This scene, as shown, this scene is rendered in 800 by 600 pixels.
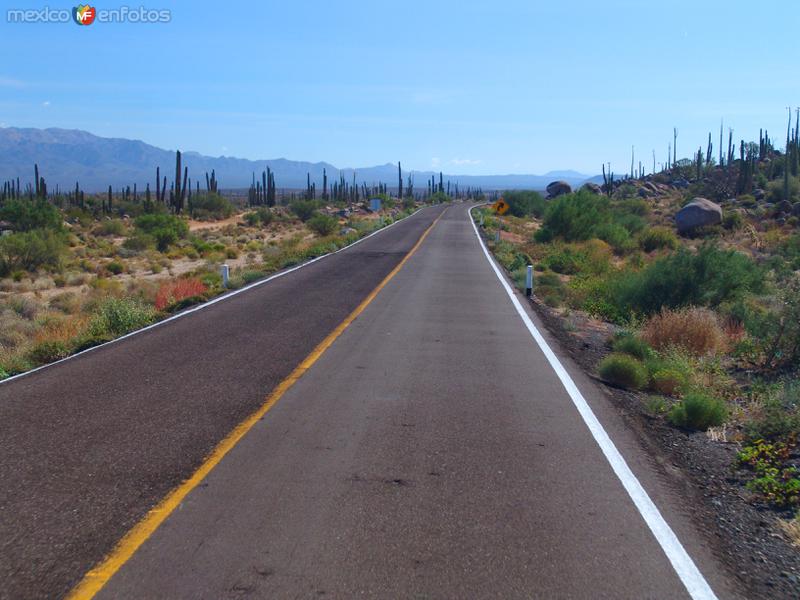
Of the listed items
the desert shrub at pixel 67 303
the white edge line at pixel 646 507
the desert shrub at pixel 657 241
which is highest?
the white edge line at pixel 646 507

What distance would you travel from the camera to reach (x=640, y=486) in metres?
6.88

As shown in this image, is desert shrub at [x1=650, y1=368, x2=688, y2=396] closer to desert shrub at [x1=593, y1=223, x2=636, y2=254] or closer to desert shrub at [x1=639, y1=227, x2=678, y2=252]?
desert shrub at [x1=593, y1=223, x2=636, y2=254]

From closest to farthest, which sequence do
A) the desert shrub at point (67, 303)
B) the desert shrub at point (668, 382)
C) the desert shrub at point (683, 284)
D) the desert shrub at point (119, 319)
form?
the desert shrub at point (668, 382) → the desert shrub at point (119, 319) → the desert shrub at point (683, 284) → the desert shrub at point (67, 303)

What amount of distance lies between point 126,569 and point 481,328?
10.5 meters

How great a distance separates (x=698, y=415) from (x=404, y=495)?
4.48m

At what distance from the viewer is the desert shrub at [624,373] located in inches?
454

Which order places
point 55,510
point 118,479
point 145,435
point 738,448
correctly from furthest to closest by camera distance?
point 738,448, point 145,435, point 118,479, point 55,510

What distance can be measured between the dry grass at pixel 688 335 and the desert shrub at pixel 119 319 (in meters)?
9.30

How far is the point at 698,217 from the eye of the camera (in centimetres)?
5409

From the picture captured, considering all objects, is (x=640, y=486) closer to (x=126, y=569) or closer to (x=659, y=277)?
(x=126, y=569)

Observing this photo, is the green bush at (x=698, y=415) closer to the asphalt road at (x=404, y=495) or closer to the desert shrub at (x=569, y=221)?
the asphalt road at (x=404, y=495)

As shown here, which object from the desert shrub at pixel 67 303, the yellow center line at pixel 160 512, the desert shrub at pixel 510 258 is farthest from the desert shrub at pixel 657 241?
the yellow center line at pixel 160 512

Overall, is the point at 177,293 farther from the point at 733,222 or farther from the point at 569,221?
the point at 733,222

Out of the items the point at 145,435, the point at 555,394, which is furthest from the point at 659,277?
the point at 145,435
